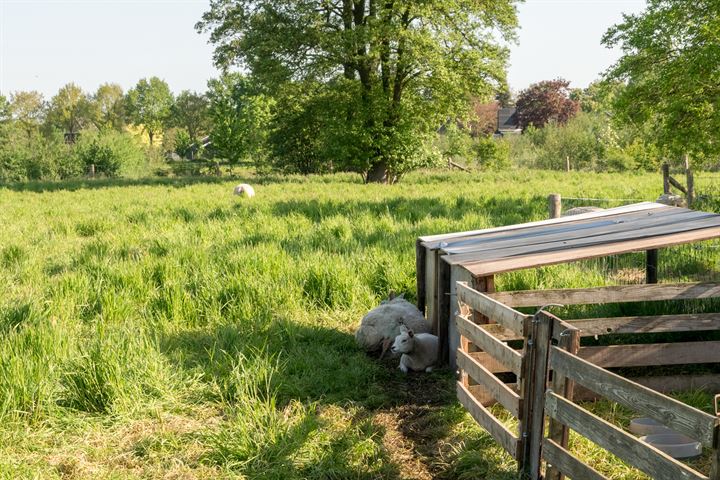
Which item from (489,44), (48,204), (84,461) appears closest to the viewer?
(84,461)

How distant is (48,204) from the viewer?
19344 mm

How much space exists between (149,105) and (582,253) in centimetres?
10379

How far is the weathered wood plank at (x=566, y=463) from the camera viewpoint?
334 centimetres

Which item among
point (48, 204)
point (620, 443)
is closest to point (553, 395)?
point (620, 443)

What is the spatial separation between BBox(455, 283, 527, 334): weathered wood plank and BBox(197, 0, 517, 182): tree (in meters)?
20.5

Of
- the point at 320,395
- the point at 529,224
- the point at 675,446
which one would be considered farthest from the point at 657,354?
the point at 320,395

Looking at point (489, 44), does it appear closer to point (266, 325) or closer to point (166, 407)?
point (266, 325)

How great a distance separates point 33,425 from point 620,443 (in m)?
4.26

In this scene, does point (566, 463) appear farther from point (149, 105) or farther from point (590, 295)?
point (149, 105)

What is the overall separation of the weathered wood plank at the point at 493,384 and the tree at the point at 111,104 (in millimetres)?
96238

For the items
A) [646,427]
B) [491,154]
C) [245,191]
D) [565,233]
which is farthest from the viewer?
[491,154]

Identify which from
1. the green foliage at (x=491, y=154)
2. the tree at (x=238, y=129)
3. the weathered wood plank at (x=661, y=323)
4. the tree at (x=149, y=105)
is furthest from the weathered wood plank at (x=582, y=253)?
the tree at (x=149, y=105)

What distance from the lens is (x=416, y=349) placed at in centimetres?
629

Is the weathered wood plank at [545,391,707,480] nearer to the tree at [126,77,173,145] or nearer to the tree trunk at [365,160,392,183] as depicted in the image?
the tree trunk at [365,160,392,183]
